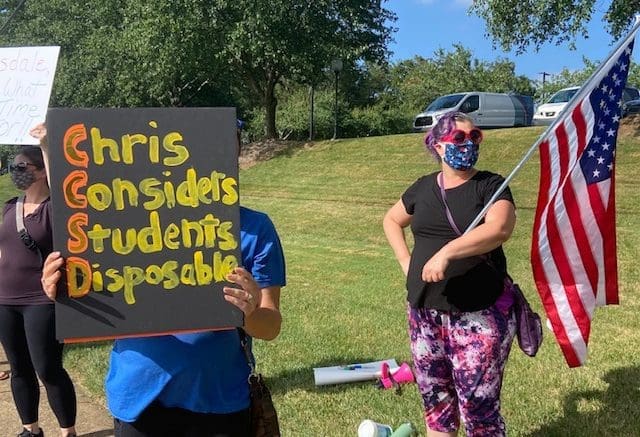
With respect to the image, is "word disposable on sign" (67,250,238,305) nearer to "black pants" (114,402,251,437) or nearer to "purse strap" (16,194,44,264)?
"black pants" (114,402,251,437)

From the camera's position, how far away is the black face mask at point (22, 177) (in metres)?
3.59

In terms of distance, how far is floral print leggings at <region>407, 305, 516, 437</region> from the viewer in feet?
9.43

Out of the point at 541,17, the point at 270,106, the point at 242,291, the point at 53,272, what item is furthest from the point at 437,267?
the point at 270,106

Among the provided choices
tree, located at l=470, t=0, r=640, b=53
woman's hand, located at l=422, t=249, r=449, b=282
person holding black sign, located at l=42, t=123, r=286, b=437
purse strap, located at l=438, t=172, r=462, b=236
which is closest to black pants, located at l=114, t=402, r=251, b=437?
person holding black sign, located at l=42, t=123, r=286, b=437

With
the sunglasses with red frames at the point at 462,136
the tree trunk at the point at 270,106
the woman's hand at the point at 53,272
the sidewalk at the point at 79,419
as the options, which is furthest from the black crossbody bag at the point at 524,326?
A: the tree trunk at the point at 270,106

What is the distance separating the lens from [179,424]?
7.00ft

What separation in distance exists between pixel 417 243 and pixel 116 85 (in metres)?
26.5

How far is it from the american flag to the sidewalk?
9.56 ft

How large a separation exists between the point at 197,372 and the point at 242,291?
0.39m

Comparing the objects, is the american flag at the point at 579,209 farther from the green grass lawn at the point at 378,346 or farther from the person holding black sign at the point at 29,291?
the person holding black sign at the point at 29,291

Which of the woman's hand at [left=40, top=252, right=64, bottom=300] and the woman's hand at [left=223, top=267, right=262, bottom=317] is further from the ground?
the woman's hand at [left=40, top=252, right=64, bottom=300]

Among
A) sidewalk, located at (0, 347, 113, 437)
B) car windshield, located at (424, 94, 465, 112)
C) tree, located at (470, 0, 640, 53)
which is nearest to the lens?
sidewalk, located at (0, 347, 113, 437)

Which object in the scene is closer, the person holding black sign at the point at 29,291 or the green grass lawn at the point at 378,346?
the person holding black sign at the point at 29,291

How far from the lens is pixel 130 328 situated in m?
1.85
